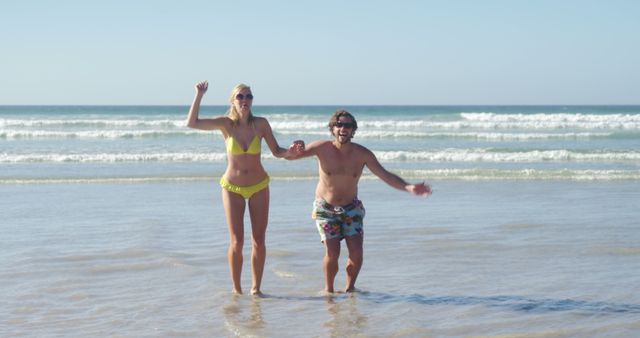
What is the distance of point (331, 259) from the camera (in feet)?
23.3

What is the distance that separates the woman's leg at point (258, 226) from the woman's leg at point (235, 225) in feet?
0.34

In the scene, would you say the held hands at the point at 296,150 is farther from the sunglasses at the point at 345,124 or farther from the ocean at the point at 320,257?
the ocean at the point at 320,257

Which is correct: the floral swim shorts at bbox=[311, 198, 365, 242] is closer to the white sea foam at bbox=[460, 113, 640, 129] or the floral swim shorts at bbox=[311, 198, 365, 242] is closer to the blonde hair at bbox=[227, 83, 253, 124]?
the blonde hair at bbox=[227, 83, 253, 124]

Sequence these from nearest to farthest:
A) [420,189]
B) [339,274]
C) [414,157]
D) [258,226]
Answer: [420,189] < [258,226] < [339,274] < [414,157]

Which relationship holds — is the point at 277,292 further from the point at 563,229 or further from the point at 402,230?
the point at 563,229

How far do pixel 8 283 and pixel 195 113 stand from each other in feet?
8.12

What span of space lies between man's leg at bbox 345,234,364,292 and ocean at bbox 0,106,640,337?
11cm

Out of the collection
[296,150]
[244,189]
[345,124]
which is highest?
[345,124]

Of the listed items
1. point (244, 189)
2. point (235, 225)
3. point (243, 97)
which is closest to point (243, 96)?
point (243, 97)

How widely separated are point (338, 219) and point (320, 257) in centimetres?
186

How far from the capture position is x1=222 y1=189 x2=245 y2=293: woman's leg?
709cm

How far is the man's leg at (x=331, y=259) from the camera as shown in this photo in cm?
708

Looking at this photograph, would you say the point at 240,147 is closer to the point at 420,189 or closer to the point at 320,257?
the point at 420,189

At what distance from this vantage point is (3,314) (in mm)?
6512
